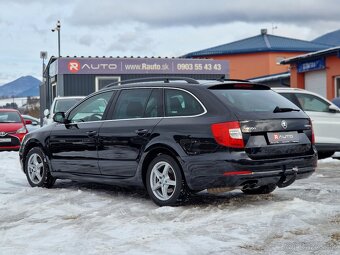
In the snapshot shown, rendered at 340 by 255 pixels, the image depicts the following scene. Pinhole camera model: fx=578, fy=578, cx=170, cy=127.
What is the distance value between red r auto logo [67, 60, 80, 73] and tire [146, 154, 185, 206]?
15.8 m

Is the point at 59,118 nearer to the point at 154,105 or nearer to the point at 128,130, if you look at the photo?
the point at 128,130

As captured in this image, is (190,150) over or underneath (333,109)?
underneath

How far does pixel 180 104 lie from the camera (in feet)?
23.0

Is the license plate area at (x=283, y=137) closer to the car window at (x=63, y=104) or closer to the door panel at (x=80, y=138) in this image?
the door panel at (x=80, y=138)

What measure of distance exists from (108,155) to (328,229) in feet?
10.5

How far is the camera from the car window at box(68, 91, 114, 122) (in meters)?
8.06

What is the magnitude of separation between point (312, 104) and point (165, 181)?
6.49m

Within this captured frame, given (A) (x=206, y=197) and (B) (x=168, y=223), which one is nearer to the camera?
(B) (x=168, y=223)

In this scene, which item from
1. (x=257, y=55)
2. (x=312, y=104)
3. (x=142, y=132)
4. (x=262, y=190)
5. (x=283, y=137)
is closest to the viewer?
(x=283, y=137)

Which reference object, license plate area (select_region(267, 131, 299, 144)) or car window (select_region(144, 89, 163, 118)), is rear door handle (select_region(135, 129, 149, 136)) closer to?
car window (select_region(144, 89, 163, 118))

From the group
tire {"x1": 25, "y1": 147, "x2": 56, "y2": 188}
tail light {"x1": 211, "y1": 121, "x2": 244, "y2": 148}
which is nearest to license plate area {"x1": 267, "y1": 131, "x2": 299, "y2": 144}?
tail light {"x1": 211, "y1": 121, "x2": 244, "y2": 148}

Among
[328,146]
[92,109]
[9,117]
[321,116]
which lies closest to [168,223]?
[92,109]

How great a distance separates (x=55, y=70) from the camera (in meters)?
22.8

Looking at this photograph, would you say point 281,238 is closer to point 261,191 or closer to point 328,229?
point 328,229
